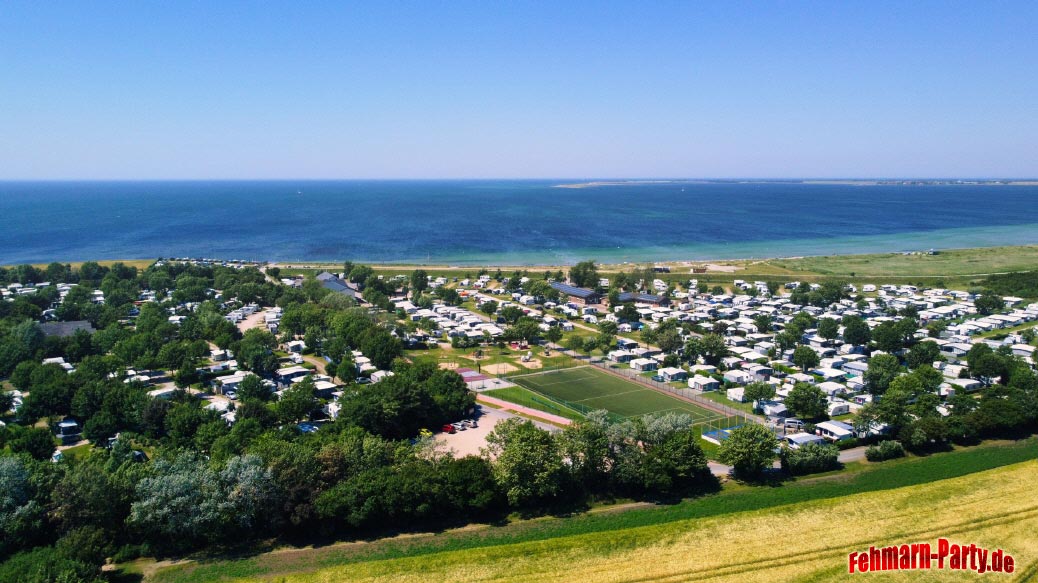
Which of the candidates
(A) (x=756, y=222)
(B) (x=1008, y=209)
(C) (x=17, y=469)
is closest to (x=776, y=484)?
(C) (x=17, y=469)

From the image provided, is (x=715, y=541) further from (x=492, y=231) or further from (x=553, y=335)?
(x=492, y=231)

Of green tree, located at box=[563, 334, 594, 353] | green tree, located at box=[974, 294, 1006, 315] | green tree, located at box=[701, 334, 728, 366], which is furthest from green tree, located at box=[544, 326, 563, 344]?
green tree, located at box=[974, 294, 1006, 315]

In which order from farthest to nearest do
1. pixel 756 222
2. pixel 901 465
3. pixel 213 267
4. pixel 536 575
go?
pixel 756 222, pixel 213 267, pixel 901 465, pixel 536 575

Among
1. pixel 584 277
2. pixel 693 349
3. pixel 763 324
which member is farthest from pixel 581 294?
pixel 693 349

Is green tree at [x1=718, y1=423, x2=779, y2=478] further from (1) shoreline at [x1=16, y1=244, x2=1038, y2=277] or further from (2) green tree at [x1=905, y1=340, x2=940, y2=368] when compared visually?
(1) shoreline at [x1=16, y1=244, x2=1038, y2=277]

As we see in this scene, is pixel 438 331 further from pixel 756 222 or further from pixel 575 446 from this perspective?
pixel 756 222

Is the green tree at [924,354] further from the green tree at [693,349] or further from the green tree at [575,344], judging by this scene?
the green tree at [575,344]
